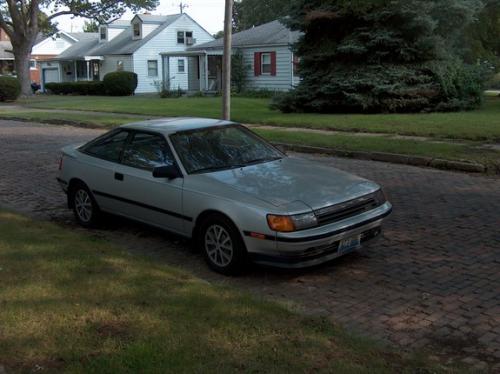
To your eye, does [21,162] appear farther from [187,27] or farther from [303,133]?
[187,27]

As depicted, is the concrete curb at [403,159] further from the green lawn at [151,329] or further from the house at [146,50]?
the house at [146,50]

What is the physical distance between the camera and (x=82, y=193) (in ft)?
25.0

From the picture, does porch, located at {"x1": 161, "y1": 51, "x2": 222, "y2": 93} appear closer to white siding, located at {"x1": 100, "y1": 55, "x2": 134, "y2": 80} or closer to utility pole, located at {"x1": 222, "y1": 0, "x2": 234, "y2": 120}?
white siding, located at {"x1": 100, "y1": 55, "x2": 134, "y2": 80}

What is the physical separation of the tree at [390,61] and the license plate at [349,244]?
1482 centimetres

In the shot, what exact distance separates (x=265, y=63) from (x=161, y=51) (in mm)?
13408

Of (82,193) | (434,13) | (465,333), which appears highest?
(434,13)

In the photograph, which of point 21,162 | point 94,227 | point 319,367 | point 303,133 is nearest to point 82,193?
point 94,227

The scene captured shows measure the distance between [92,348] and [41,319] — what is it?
25.5 inches

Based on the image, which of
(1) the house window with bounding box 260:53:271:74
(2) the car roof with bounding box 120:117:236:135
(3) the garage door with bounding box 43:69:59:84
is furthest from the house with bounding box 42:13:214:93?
(2) the car roof with bounding box 120:117:236:135

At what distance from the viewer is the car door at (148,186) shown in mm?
6215

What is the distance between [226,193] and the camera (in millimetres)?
5676

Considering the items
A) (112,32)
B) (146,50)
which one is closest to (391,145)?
(146,50)

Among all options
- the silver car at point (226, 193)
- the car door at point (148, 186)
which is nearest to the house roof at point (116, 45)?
the silver car at point (226, 193)

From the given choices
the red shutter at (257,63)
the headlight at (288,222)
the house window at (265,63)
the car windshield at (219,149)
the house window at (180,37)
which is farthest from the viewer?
the house window at (180,37)
